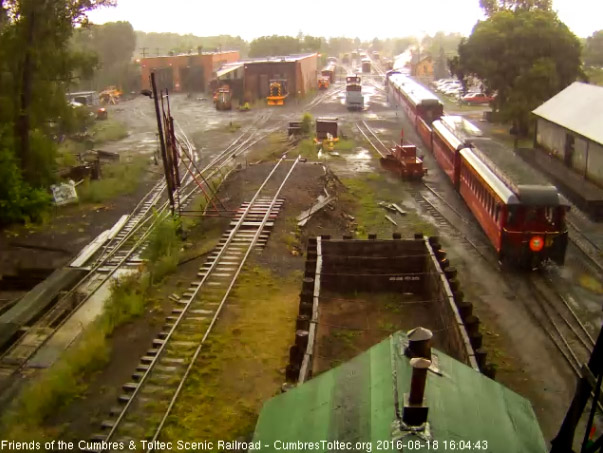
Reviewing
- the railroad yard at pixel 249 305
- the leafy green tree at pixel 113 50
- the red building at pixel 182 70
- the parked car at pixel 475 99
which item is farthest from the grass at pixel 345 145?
the leafy green tree at pixel 113 50

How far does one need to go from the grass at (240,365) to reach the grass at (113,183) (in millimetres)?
11800

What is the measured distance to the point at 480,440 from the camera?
460 cm

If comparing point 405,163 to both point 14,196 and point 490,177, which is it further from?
point 14,196

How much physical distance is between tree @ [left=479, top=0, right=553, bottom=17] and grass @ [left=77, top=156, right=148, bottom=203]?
137ft

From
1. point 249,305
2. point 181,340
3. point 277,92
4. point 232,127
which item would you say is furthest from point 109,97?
point 181,340

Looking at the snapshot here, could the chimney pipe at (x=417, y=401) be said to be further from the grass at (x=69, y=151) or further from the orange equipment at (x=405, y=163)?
the grass at (x=69, y=151)

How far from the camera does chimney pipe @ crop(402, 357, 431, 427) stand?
14.7 ft

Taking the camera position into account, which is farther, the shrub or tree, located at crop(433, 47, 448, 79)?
tree, located at crop(433, 47, 448, 79)

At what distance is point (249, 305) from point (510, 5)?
5404cm

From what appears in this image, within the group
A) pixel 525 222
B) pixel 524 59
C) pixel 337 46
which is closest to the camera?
pixel 525 222

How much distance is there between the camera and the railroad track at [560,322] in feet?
39.0

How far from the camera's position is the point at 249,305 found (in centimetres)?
1353

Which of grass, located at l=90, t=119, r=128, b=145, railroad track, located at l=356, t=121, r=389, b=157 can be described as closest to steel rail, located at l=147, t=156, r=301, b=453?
railroad track, located at l=356, t=121, r=389, b=157

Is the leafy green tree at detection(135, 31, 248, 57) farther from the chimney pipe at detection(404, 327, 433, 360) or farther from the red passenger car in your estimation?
the chimney pipe at detection(404, 327, 433, 360)
